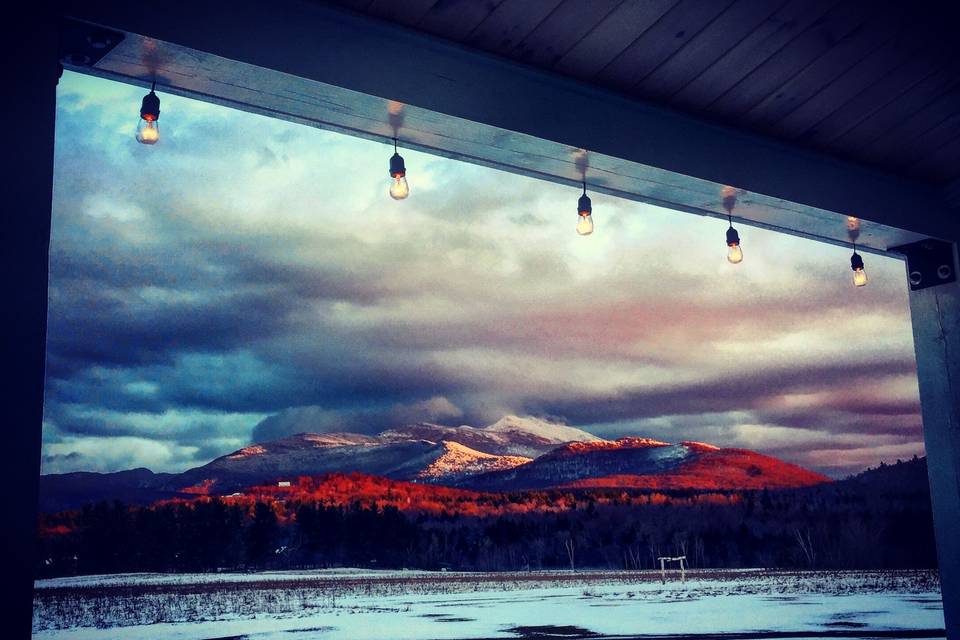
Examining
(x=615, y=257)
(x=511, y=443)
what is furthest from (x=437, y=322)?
(x=615, y=257)

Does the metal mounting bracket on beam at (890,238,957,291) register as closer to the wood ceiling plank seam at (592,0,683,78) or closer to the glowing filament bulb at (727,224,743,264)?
the glowing filament bulb at (727,224,743,264)

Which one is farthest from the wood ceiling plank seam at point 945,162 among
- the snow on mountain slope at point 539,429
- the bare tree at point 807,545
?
the bare tree at point 807,545

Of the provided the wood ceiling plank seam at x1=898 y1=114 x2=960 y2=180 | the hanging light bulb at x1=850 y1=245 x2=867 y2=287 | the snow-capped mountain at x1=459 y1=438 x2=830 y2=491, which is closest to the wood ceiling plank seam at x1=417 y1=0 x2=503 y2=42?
the wood ceiling plank seam at x1=898 y1=114 x2=960 y2=180

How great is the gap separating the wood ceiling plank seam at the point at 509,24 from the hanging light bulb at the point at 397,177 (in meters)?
0.27

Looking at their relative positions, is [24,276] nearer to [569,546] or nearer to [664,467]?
[569,546]

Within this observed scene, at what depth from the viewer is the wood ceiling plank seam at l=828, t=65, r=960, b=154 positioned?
→ 6.46 ft

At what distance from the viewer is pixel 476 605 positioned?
657 centimetres

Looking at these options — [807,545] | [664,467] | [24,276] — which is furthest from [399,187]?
[807,545]

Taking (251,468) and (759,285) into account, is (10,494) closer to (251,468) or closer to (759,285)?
(251,468)

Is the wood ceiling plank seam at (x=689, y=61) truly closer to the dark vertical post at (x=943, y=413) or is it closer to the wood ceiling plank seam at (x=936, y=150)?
the wood ceiling plank seam at (x=936, y=150)

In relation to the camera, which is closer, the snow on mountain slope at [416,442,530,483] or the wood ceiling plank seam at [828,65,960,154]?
the wood ceiling plank seam at [828,65,960,154]

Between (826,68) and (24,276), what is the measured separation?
5.48ft

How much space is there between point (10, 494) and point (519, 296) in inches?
282

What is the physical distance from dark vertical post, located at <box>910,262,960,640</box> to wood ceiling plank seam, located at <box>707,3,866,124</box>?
1.02 meters
